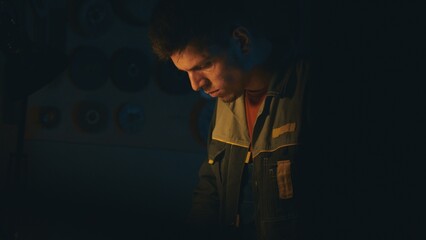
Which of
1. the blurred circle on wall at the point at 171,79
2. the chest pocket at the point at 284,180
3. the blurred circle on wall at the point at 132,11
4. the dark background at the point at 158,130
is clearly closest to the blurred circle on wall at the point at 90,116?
the dark background at the point at 158,130

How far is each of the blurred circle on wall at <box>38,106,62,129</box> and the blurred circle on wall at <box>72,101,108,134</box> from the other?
0.18 metres

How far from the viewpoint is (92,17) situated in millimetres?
2711

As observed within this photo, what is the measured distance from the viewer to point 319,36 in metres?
1.17

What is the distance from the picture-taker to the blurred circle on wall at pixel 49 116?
289 cm

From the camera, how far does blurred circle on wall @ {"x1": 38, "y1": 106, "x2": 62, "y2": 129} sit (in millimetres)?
2887

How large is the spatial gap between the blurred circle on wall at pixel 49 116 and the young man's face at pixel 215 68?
2118mm

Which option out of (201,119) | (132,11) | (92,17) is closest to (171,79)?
(201,119)

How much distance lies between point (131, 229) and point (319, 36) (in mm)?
1893

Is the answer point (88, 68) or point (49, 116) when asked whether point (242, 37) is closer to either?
point (88, 68)

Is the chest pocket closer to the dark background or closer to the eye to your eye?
the dark background

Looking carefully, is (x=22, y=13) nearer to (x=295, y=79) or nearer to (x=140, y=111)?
(x=140, y=111)

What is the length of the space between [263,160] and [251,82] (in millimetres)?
273

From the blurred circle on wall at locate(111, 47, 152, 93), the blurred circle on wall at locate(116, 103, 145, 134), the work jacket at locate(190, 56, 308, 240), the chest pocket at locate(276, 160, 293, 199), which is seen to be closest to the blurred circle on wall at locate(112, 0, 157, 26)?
the blurred circle on wall at locate(111, 47, 152, 93)

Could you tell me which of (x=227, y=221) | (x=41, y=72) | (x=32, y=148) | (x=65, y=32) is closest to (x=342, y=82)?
(x=227, y=221)
